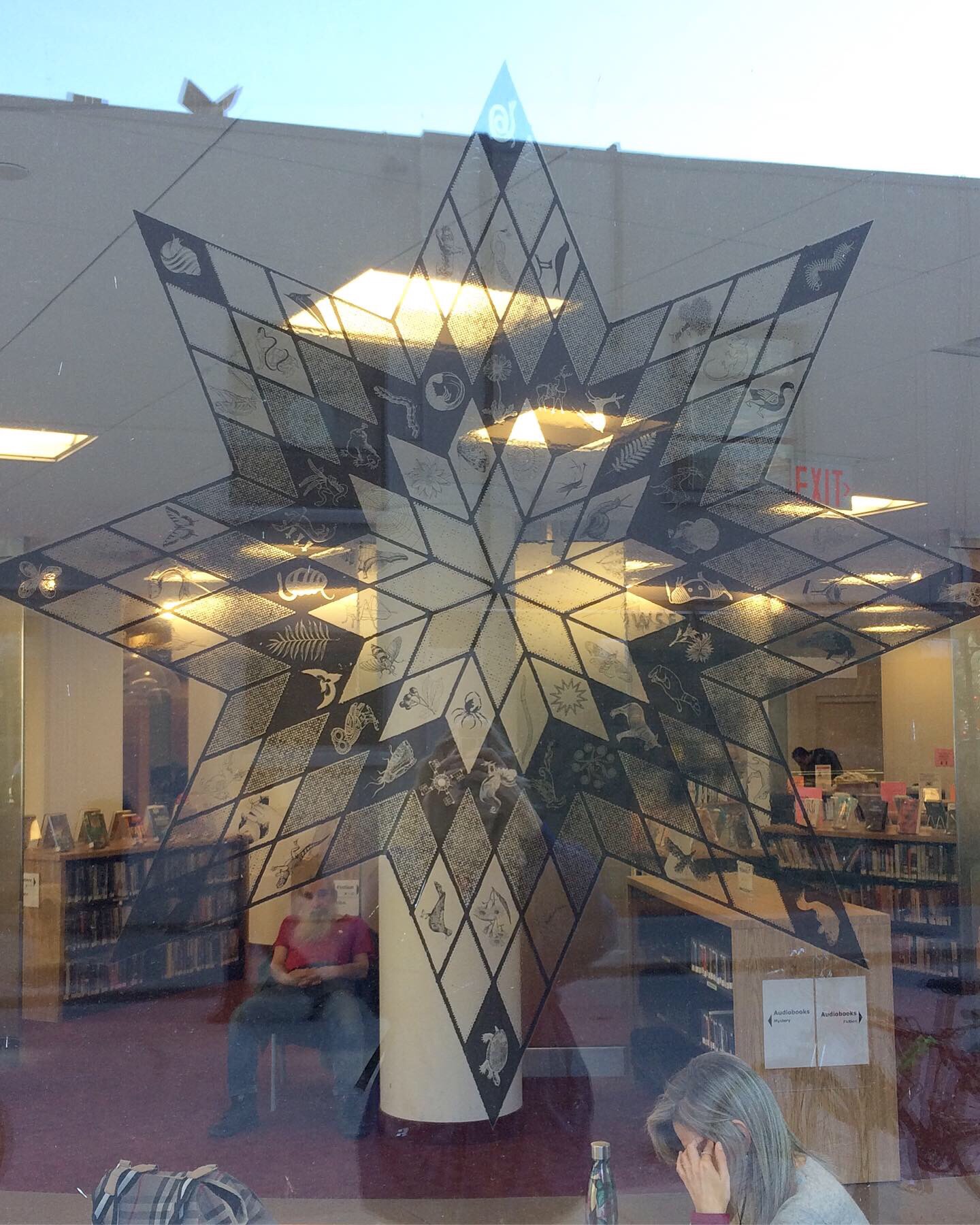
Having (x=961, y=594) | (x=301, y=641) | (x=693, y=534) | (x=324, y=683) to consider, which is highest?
(x=693, y=534)

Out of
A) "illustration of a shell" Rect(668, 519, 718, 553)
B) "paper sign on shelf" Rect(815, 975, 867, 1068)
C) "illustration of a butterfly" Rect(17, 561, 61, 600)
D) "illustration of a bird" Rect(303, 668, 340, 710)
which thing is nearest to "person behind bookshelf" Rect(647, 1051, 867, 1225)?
"paper sign on shelf" Rect(815, 975, 867, 1068)

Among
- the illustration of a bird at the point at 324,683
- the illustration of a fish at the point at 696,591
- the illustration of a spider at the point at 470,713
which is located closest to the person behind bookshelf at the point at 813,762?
the illustration of a fish at the point at 696,591

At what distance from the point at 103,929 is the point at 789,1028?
166 cm

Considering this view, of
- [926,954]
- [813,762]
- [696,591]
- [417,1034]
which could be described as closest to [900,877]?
[926,954]

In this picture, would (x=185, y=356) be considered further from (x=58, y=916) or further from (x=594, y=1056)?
(x=594, y=1056)

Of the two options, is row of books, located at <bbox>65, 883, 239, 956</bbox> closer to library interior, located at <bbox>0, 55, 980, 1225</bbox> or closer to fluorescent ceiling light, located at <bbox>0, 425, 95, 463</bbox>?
library interior, located at <bbox>0, 55, 980, 1225</bbox>

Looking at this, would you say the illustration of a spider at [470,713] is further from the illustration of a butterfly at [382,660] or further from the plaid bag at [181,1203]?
the plaid bag at [181,1203]

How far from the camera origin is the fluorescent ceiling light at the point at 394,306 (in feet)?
9.50

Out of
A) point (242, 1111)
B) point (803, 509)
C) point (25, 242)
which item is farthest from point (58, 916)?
point (803, 509)

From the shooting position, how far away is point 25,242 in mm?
2828

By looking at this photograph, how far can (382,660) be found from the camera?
2.86 metres

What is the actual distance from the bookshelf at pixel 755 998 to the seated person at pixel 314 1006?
2.25 feet

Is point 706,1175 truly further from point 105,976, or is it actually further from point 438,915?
point 105,976

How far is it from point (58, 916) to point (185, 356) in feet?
4.40
